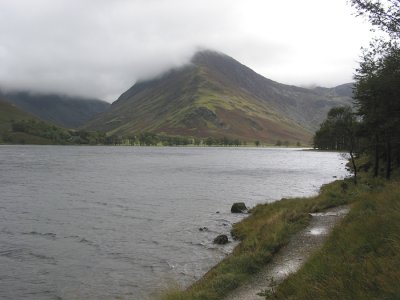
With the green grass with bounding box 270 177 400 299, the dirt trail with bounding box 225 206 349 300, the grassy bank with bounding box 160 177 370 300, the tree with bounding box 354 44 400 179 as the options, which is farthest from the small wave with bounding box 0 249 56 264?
the tree with bounding box 354 44 400 179

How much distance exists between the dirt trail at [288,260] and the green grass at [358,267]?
227 centimetres

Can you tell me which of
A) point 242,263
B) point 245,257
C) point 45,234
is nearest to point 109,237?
point 45,234

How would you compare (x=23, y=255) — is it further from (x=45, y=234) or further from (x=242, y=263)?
(x=242, y=263)

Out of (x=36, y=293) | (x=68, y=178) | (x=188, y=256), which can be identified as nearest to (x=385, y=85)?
(x=188, y=256)

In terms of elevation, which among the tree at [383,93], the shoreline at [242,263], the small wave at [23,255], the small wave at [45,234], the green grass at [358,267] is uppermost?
the tree at [383,93]

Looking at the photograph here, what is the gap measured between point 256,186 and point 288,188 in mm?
6790

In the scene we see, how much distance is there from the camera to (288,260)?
20.1 m

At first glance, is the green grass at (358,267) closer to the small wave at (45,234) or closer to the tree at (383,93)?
the tree at (383,93)

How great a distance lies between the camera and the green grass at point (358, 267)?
10.1m

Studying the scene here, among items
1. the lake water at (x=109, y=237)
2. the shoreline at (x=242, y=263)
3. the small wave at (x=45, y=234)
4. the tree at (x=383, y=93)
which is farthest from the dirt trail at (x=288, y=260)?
the small wave at (x=45, y=234)

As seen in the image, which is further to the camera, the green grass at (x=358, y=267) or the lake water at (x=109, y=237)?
the lake water at (x=109, y=237)

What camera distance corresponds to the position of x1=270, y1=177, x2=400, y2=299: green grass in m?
10.1

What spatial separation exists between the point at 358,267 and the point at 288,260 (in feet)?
27.3

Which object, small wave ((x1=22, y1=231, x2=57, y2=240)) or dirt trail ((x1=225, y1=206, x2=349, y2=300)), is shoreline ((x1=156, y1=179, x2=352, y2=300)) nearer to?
dirt trail ((x1=225, y1=206, x2=349, y2=300))
